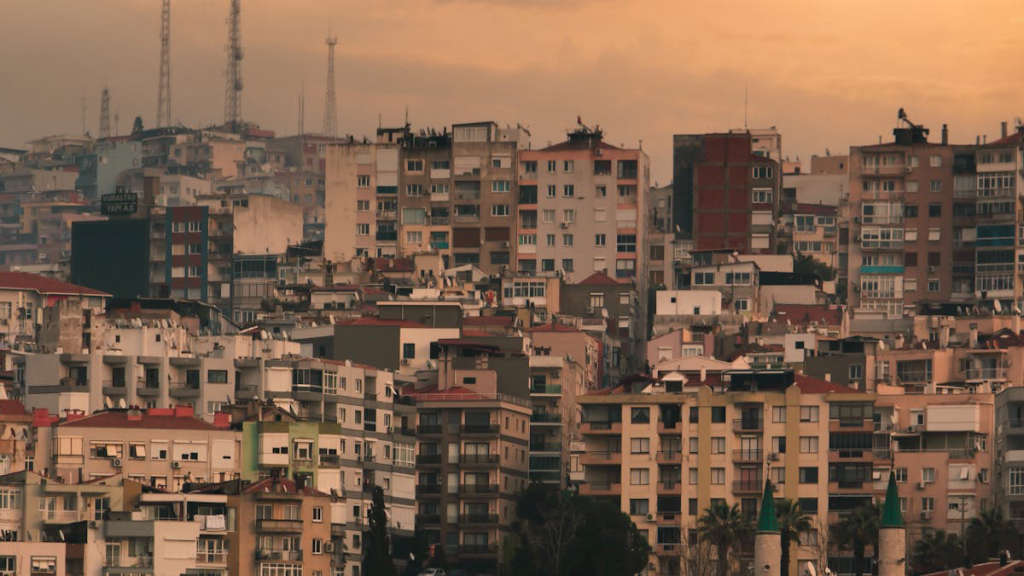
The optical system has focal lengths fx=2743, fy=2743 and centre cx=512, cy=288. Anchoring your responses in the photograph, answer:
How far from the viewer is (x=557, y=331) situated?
499ft

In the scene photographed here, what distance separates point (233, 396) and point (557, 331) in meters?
32.7

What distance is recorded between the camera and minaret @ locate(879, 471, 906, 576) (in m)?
104

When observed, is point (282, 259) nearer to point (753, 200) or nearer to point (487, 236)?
point (487, 236)

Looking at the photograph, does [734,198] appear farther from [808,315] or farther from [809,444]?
[809,444]

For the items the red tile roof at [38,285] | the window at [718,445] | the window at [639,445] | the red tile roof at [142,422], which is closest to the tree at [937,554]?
the window at [718,445]

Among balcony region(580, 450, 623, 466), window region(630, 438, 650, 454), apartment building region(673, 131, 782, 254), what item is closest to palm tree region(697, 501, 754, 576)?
window region(630, 438, 650, 454)

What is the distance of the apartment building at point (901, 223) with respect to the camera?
180 m

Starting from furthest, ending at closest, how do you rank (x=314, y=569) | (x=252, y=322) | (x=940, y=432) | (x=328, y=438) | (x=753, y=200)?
(x=753, y=200)
(x=252, y=322)
(x=940, y=432)
(x=328, y=438)
(x=314, y=569)

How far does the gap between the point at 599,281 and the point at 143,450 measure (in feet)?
214

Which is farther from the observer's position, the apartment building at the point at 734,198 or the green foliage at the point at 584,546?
the apartment building at the point at 734,198

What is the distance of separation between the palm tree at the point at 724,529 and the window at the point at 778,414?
636 centimetres

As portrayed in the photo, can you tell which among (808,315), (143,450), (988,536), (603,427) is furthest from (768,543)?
(808,315)

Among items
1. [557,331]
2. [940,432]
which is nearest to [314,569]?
[940,432]

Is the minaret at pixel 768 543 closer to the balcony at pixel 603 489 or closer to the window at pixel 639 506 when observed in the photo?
the window at pixel 639 506
